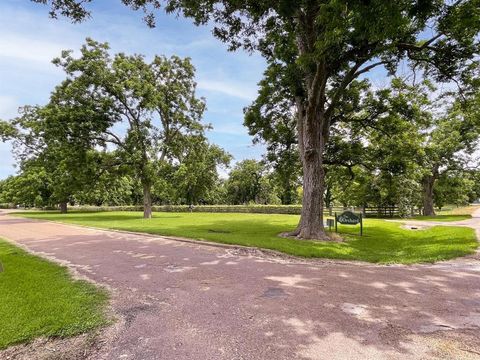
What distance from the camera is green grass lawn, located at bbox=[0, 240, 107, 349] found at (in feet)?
12.9

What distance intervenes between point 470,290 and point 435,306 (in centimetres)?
146

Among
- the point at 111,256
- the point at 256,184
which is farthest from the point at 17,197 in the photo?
the point at 111,256

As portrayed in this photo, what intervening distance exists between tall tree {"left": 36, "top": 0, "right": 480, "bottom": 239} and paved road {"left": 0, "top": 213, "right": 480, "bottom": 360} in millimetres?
5489

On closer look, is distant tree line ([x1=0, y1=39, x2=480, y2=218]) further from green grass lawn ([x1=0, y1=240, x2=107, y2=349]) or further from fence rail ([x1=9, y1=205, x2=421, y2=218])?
green grass lawn ([x1=0, y1=240, x2=107, y2=349])

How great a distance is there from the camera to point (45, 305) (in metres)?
4.75

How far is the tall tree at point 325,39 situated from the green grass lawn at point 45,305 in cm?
644

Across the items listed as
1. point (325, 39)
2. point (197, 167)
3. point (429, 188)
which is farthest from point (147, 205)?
point (429, 188)

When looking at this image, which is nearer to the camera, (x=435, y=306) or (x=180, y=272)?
(x=435, y=306)

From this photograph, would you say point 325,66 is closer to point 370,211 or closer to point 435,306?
point 435,306

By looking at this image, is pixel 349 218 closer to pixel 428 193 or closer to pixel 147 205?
pixel 147 205

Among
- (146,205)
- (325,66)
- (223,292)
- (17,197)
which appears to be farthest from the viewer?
(17,197)

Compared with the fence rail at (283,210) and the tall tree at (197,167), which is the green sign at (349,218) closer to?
the fence rail at (283,210)

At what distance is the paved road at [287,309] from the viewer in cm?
347

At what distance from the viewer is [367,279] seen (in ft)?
21.1
